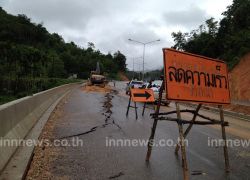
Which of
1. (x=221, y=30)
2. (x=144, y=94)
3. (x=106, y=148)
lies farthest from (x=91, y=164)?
(x=221, y=30)

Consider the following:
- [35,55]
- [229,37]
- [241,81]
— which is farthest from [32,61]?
[229,37]

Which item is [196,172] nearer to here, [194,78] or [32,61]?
[194,78]

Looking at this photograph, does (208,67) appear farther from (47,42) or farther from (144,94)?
(47,42)

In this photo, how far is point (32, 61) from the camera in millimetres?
33344

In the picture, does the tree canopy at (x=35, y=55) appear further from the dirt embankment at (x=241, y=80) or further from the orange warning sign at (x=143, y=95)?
the dirt embankment at (x=241, y=80)

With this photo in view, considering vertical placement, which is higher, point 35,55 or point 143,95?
point 35,55

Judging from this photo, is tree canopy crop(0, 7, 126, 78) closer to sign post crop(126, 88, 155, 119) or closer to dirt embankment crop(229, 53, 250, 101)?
sign post crop(126, 88, 155, 119)

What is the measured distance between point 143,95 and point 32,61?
62.6ft

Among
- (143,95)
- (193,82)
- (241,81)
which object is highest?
(241,81)

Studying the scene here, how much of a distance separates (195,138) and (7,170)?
6037 mm

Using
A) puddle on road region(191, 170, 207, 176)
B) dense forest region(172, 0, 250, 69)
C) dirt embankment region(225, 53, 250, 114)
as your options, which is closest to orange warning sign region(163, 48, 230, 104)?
puddle on road region(191, 170, 207, 176)

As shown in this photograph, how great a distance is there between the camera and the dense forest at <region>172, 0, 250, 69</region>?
43.6 metres

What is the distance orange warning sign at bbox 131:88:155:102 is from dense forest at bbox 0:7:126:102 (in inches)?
218

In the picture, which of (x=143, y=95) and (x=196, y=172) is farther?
(x=143, y=95)
